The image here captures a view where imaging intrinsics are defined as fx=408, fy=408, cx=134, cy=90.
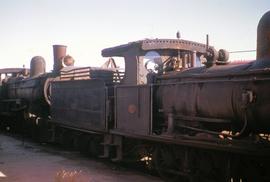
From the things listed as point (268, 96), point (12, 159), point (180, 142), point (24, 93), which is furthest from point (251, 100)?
point (24, 93)

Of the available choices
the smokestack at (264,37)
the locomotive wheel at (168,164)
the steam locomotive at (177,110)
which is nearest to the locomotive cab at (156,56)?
the steam locomotive at (177,110)

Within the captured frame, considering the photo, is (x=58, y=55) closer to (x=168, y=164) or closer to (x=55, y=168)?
(x=55, y=168)

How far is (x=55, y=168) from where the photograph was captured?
982cm

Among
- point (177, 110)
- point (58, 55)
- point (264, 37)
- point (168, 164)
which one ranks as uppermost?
point (58, 55)

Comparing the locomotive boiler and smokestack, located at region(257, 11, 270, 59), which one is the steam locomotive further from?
the locomotive boiler

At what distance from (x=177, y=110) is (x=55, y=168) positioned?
351 centimetres

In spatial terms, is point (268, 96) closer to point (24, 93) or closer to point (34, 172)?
point (34, 172)

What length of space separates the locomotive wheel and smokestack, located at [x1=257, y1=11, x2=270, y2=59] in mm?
2853

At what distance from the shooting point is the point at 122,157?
33.1 ft

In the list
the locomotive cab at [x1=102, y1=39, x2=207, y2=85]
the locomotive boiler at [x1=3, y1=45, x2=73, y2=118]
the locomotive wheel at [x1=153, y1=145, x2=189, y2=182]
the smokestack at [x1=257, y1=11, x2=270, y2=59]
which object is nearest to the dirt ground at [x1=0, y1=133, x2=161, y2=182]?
the locomotive wheel at [x1=153, y1=145, x2=189, y2=182]

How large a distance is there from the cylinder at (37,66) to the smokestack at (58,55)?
2.82 meters

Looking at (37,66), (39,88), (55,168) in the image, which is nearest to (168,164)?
(55,168)

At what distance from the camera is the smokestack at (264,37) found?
259 inches

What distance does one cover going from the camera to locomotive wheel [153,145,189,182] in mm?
8375
